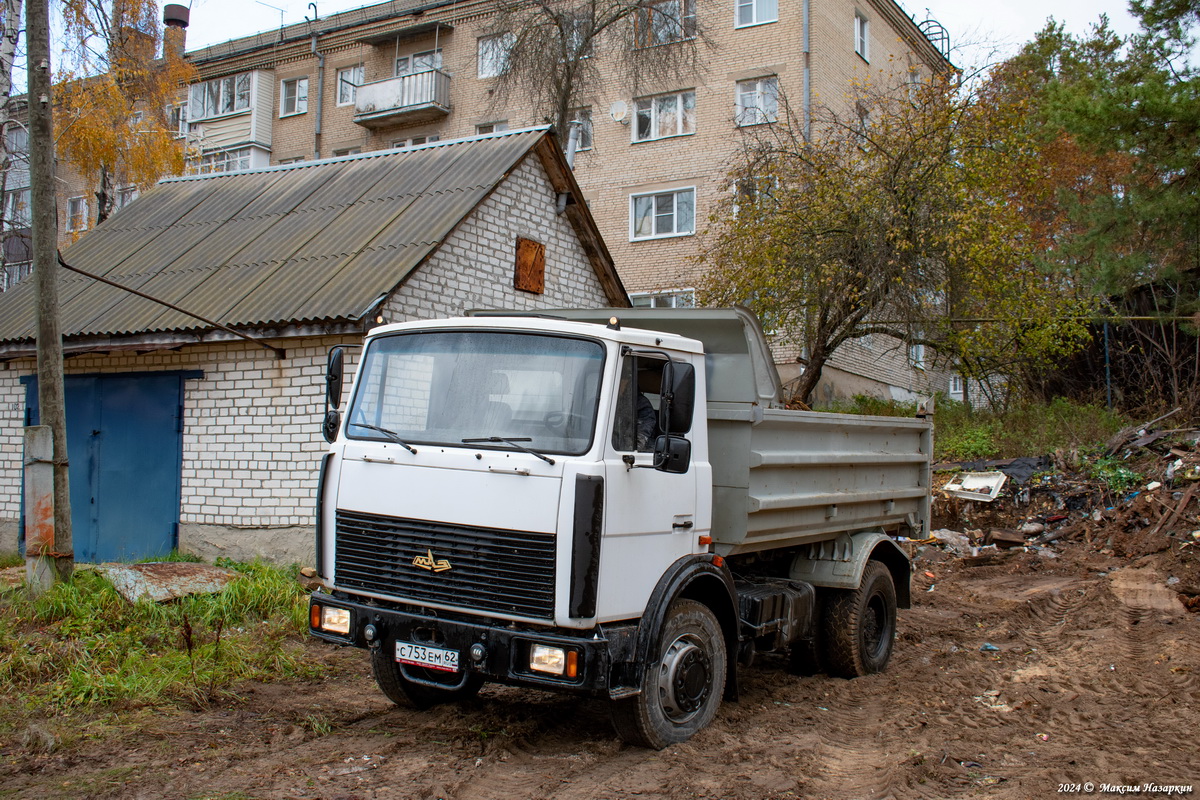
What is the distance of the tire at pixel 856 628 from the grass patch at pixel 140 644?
3.66 metres

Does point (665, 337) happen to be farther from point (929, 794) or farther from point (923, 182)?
point (923, 182)

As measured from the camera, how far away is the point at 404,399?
528cm

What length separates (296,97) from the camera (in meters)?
33.1

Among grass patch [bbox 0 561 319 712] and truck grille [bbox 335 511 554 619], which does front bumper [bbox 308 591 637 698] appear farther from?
grass patch [bbox 0 561 319 712]

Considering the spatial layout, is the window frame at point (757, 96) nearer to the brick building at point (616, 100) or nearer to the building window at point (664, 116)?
the brick building at point (616, 100)

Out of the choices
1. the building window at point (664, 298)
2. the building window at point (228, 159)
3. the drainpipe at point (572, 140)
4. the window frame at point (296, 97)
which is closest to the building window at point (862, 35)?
the drainpipe at point (572, 140)

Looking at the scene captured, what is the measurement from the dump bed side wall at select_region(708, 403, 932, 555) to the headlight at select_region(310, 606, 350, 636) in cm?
210

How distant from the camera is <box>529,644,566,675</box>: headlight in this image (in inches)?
184

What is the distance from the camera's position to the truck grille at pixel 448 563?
4727 mm

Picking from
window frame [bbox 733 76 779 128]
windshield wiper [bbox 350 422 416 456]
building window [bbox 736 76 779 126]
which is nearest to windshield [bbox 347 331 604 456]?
windshield wiper [bbox 350 422 416 456]

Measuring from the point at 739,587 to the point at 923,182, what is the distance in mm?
12066

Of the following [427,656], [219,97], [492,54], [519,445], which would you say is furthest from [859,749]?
[219,97]

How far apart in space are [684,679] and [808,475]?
1.80m

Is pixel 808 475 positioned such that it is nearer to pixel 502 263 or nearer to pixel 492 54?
pixel 502 263
